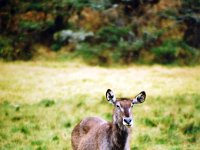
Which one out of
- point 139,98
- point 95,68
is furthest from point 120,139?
point 95,68

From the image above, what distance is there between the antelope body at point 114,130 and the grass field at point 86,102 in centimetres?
122

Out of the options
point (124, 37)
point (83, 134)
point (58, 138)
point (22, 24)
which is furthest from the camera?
point (124, 37)

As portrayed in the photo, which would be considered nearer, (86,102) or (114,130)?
(114,130)

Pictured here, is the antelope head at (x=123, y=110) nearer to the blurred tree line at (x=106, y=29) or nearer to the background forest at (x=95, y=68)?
the background forest at (x=95, y=68)

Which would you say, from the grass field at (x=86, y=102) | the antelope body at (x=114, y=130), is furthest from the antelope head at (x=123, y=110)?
the grass field at (x=86, y=102)

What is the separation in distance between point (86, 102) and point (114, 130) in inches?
134

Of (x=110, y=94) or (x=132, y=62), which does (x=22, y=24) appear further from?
(x=110, y=94)

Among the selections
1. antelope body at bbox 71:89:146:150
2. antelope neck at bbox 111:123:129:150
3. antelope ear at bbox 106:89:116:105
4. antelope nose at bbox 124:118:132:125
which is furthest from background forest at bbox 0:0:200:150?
antelope nose at bbox 124:118:132:125

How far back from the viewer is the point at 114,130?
488cm

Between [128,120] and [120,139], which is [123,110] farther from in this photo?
[120,139]

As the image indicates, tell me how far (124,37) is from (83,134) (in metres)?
5.07

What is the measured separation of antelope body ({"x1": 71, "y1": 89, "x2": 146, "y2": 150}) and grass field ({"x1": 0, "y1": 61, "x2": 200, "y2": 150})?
122 cm

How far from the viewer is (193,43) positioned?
31.6 feet

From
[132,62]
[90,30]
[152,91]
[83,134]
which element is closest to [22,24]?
[90,30]
